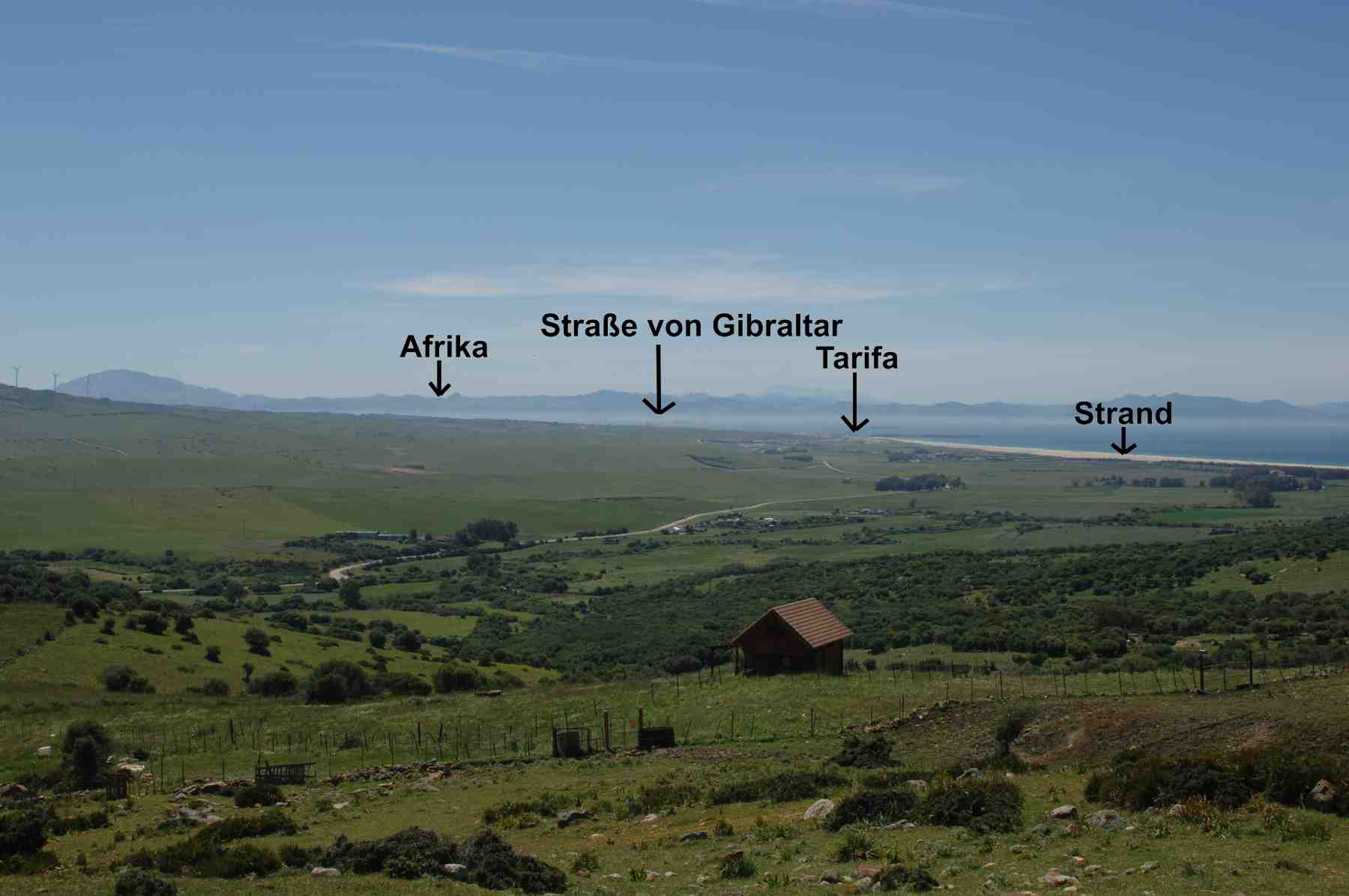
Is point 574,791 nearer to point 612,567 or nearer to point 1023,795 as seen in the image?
point 1023,795

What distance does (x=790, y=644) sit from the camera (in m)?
40.6

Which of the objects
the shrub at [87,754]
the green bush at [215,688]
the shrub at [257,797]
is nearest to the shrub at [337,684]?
the green bush at [215,688]

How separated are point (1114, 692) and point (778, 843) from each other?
54.7 ft

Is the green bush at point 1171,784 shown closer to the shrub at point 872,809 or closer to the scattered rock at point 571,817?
the shrub at point 872,809

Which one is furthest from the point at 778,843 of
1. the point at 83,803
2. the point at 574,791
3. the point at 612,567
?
the point at 612,567

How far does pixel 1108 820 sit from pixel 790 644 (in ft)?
79.2

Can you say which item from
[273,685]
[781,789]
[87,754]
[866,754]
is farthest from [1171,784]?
[273,685]

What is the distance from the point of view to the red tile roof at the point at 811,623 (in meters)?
40.5

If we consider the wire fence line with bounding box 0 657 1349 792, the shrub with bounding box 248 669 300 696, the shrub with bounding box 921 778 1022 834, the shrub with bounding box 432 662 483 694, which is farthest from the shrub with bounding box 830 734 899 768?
the shrub with bounding box 248 669 300 696

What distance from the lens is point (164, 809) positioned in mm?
24031

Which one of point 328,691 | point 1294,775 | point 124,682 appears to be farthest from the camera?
point 124,682

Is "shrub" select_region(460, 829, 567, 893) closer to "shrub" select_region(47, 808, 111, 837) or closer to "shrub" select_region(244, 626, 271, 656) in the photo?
"shrub" select_region(47, 808, 111, 837)

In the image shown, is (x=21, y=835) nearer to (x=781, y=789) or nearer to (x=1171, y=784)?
(x=781, y=789)

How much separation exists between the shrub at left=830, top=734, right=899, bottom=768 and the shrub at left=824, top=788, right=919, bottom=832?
5282 mm
